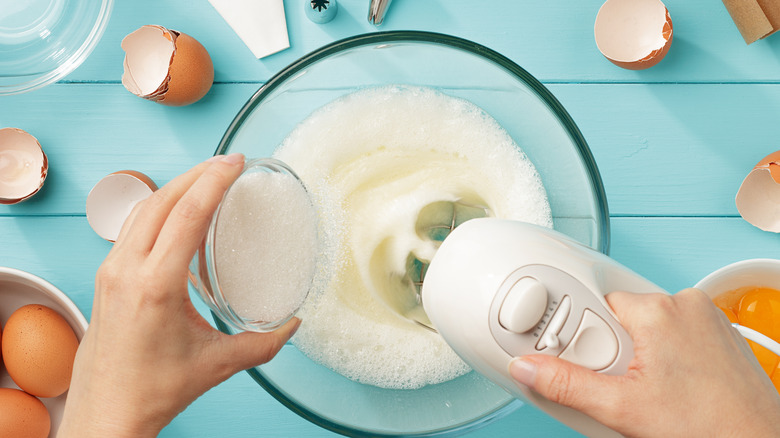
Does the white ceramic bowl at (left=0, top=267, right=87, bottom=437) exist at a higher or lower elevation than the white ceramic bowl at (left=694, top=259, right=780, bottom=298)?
higher

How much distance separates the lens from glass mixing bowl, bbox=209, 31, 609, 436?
746mm

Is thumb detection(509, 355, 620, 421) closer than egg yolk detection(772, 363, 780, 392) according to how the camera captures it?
Yes

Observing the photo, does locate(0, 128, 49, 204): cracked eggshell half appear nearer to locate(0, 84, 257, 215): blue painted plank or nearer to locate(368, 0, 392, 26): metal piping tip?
locate(0, 84, 257, 215): blue painted plank

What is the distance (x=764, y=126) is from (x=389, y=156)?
2.03 feet

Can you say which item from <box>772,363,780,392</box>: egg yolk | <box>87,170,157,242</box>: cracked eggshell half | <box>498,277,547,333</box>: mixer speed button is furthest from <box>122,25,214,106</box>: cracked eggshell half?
<box>772,363,780,392</box>: egg yolk

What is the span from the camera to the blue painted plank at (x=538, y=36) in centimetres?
88

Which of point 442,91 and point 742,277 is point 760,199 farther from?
point 442,91

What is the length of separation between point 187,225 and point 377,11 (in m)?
0.50

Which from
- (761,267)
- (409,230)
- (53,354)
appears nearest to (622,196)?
(761,267)

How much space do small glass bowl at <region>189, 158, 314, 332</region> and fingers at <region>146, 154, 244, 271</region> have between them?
0.06 ft

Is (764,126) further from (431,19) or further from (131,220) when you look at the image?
(131,220)

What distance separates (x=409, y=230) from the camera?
801 millimetres

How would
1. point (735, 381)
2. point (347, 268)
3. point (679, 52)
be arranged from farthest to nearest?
point (679, 52), point (347, 268), point (735, 381)

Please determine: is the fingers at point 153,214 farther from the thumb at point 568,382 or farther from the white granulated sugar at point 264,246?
the thumb at point 568,382
